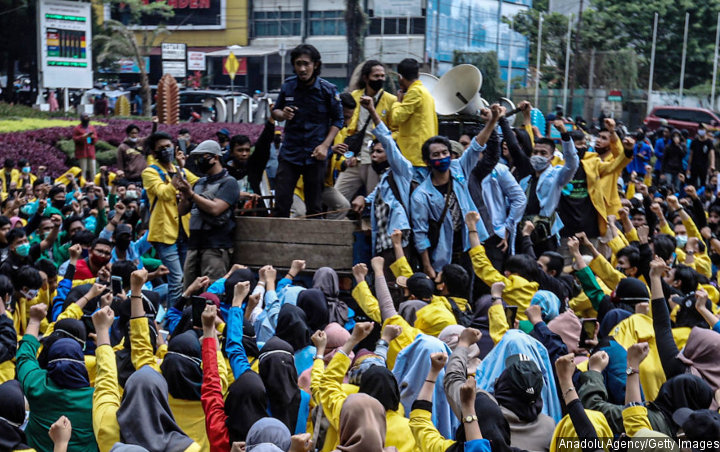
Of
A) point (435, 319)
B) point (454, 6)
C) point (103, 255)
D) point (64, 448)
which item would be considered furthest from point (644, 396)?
point (454, 6)

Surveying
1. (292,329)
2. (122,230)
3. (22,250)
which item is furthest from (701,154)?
(292,329)

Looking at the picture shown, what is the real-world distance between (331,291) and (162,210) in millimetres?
2402

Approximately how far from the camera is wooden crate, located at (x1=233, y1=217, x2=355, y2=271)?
8500mm

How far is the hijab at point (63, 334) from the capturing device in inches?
231

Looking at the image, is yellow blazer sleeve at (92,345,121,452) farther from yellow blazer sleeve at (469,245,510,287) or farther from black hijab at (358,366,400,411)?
yellow blazer sleeve at (469,245,510,287)

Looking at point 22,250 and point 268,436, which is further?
point 22,250

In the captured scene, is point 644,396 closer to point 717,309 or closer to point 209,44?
point 717,309

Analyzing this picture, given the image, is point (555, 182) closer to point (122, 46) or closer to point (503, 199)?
point (503, 199)

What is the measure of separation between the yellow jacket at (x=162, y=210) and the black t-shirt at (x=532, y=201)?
10.5 ft

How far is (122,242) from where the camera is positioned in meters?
9.29

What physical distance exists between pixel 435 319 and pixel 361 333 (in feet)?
3.91

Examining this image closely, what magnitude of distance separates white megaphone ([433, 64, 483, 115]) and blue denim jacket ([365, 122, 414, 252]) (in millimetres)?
2724

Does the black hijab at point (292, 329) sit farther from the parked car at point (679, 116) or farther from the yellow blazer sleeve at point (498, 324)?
the parked car at point (679, 116)

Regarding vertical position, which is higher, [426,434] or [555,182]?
[555,182]
